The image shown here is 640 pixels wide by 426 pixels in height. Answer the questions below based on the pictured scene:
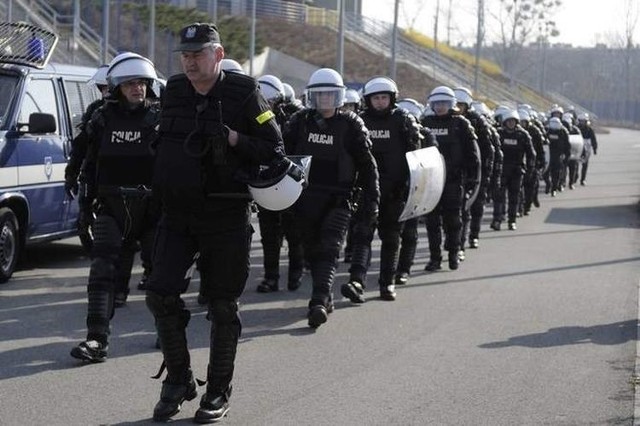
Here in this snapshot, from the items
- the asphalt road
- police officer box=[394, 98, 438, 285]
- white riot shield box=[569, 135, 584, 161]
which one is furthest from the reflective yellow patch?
white riot shield box=[569, 135, 584, 161]

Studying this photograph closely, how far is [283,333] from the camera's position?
9.61 meters

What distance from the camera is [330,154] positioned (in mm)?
10102

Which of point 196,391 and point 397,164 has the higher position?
point 397,164

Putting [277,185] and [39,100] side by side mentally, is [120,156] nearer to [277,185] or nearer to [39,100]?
[277,185]

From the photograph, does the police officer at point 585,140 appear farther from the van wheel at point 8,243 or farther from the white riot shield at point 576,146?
the van wheel at point 8,243

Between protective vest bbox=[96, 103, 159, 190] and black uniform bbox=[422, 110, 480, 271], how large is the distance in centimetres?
571

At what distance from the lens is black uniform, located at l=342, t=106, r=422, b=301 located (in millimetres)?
11484

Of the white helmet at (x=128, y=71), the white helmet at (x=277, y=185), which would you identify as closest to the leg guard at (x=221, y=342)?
the white helmet at (x=277, y=185)

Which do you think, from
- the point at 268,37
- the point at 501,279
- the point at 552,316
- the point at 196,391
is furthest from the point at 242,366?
the point at 268,37

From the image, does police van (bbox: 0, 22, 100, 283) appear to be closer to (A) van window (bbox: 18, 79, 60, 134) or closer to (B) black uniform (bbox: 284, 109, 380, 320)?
(A) van window (bbox: 18, 79, 60, 134)

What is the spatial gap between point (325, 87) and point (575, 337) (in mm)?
2690

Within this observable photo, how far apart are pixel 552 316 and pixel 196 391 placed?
4.52 m

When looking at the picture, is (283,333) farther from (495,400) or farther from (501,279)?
(501,279)

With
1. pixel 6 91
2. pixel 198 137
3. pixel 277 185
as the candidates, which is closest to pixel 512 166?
pixel 6 91
